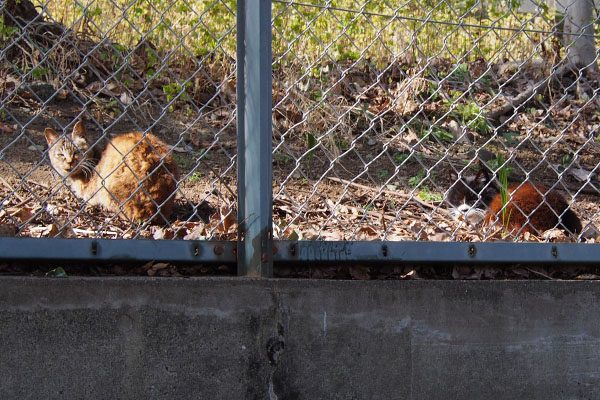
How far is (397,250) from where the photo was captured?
8.49 feet

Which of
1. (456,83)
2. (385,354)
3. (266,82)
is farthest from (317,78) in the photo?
(385,354)

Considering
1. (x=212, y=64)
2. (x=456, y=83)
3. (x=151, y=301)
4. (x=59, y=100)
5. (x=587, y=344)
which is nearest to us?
(x=151, y=301)

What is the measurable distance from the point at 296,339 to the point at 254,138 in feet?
2.69

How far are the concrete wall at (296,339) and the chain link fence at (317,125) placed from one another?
779 millimetres

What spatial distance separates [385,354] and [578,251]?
1044 mm

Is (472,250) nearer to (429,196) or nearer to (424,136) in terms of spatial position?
(424,136)

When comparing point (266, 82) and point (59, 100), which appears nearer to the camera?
point (266, 82)

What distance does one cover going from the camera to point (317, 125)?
16.1ft

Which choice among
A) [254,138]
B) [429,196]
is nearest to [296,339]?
[254,138]

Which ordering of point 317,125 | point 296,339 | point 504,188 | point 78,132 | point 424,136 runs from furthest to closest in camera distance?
→ point 317,125
point 78,132
point 504,188
point 424,136
point 296,339

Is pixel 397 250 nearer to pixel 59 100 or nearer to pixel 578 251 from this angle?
pixel 578 251

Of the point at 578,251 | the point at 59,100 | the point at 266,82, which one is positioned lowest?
the point at 578,251

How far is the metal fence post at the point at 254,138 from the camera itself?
7.93ft

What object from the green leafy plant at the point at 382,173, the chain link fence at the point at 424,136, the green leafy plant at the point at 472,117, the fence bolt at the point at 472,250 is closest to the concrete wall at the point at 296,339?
the fence bolt at the point at 472,250
